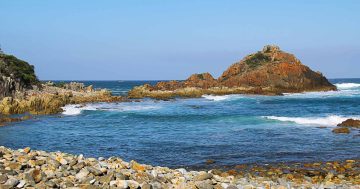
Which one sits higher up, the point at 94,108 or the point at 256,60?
the point at 256,60

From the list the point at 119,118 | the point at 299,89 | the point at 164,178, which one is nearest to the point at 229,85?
the point at 299,89

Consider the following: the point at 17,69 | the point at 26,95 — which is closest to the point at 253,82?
the point at 17,69

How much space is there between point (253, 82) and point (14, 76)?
4939 cm

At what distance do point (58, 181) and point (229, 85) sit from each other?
7942cm

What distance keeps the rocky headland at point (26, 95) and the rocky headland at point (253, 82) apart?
14.7m

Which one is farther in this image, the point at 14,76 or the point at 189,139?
the point at 14,76

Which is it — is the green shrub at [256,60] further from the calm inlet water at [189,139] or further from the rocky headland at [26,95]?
the calm inlet water at [189,139]

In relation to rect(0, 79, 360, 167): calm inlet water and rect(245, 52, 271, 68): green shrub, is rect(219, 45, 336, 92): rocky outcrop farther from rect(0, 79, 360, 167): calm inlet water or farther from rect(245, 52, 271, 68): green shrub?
rect(0, 79, 360, 167): calm inlet water

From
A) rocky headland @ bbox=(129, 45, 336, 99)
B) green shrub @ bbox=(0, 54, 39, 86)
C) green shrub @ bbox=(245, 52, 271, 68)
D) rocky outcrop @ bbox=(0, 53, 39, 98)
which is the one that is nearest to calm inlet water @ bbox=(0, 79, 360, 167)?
rocky outcrop @ bbox=(0, 53, 39, 98)

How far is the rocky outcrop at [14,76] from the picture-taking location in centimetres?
4877

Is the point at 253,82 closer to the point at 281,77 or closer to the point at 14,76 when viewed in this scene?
the point at 281,77

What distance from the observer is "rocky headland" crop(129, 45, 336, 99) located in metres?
78.6

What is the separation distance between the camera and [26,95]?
49.9 metres

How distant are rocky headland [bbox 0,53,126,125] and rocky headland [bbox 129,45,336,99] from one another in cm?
1471
